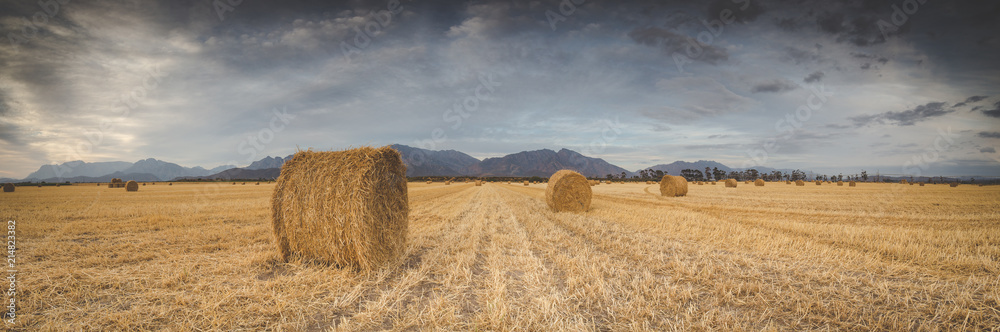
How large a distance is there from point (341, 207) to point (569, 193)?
10.1m

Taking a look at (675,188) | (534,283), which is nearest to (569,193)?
(534,283)

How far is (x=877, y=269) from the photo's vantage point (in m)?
5.29

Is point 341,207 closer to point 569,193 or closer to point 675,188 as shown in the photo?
point 569,193

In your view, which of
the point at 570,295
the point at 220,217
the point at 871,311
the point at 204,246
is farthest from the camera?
the point at 220,217

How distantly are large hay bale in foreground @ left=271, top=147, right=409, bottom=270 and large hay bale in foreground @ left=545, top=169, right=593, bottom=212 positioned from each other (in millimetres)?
8470

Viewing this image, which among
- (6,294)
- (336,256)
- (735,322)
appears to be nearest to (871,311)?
(735,322)

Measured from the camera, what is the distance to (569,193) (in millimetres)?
13859

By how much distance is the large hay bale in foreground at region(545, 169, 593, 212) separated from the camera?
13.7 m

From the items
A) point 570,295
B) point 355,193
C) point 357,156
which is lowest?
point 570,295

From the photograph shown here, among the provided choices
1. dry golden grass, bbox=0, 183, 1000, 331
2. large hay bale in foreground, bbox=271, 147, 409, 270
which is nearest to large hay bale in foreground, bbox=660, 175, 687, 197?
dry golden grass, bbox=0, 183, 1000, 331

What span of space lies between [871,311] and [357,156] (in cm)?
696

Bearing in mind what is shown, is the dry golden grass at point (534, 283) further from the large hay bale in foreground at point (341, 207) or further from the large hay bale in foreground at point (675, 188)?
the large hay bale in foreground at point (675, 188)

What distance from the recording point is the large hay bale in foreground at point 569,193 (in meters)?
13.7

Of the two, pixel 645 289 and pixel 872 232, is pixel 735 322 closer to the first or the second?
pixel 645 289
